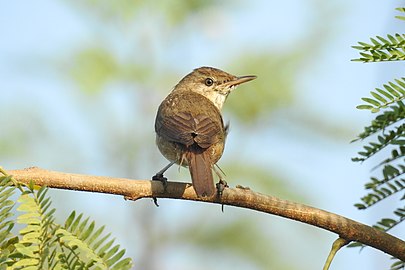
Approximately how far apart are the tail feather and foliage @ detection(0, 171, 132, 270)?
47.5 inches

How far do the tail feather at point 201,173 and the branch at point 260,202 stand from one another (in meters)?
0.49

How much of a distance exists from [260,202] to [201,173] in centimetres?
120

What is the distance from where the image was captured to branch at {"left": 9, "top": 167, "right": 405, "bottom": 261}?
7.69 feet

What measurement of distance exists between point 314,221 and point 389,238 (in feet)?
0.82

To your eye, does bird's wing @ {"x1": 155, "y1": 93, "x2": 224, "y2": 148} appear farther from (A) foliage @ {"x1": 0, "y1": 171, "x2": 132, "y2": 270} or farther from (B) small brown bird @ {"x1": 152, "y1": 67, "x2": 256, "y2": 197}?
(A) foliage @ {"x1": 0, "y1": 171, "x2": 132, "y2": 270}

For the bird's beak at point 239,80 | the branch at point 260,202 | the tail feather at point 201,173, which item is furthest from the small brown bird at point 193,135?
the branch at point 260,202

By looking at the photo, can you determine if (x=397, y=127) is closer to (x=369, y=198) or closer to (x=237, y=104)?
(x=369, y=198)

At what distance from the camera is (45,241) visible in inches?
71.9

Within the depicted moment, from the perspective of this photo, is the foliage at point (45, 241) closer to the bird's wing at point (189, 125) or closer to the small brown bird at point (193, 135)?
the small brown bird at point (193, 135)

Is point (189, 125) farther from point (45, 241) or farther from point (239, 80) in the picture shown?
point (45, 241)

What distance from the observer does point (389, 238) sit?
7.72ft

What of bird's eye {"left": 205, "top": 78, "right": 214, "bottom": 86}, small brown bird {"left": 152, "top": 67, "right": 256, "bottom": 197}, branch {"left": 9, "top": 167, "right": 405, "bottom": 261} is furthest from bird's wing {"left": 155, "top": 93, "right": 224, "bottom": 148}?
branch {"left": 9, "top": 167, "right": 405, "bottom": 261}

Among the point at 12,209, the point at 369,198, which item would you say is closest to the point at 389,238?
the point at 369,198

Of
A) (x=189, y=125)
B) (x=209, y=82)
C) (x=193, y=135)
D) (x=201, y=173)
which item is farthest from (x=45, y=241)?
(x=209, y=82)
